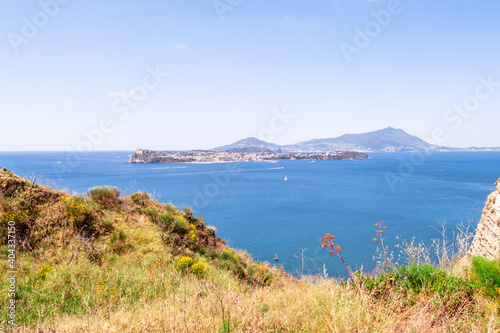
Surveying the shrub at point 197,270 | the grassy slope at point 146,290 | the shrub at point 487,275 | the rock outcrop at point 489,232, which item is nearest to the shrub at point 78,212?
the grassy slope at point 146,290

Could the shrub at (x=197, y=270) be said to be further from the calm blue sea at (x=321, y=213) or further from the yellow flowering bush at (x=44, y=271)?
the calm blue sea at (x=321, y=213)

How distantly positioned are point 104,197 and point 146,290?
23.8ft

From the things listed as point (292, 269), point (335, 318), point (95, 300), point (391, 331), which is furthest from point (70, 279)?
point (292, 269)

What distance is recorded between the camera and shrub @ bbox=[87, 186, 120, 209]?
1062 centimetres

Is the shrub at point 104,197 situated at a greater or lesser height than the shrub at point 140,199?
greater

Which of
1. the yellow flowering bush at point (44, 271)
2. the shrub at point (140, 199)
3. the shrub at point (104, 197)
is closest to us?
the yellow flowering bush at point (44, 271)

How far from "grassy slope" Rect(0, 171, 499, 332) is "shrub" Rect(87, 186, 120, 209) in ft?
0.12

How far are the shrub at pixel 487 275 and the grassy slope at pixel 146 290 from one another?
0.33 metres

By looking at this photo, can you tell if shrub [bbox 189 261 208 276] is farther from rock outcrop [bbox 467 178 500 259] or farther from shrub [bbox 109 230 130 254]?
rock outcrop [bbox 467 178 500 259]

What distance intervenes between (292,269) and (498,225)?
87.4 ft

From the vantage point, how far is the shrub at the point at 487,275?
3702 millimetres

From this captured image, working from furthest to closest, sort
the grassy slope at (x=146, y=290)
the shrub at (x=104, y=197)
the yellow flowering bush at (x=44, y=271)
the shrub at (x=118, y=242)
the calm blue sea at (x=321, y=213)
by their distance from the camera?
the calm blue sea at (x=321, y=213), the shrub at (x=104, y=197), the shrub at (x=118, y=242), the yellow flowering bush at (x=44, y=271), the grassy slope at (x=146, y=290)

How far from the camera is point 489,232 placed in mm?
7535

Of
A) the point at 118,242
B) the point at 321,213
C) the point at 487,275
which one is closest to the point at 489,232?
the point at 487,275
